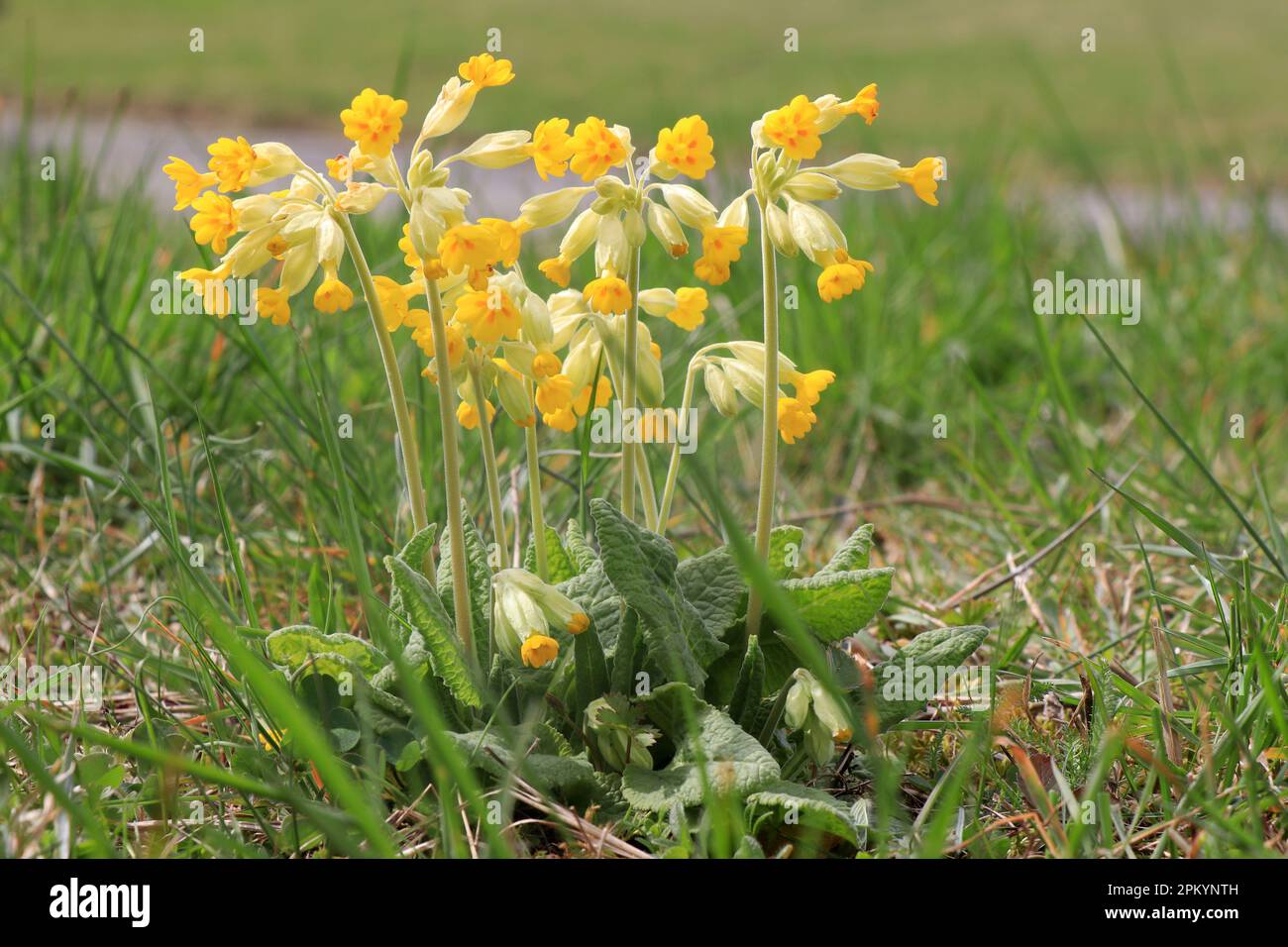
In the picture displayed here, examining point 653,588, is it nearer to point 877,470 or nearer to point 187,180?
point 187,180

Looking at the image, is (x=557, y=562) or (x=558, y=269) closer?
(x=558, y=269)

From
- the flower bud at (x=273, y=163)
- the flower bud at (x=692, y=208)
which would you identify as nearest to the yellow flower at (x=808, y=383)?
the flower bud at (x=692, y=208)

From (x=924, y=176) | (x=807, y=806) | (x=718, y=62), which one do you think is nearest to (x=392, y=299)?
(x=924, y=176)

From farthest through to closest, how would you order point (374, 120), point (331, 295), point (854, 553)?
point (854, 553), point (331, 295), point (374, 120)

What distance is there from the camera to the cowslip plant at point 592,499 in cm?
154

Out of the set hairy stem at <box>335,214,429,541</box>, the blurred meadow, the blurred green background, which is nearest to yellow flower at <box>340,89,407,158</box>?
hairy stem at <box>335,214,429,541</box>

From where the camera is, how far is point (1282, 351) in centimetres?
386

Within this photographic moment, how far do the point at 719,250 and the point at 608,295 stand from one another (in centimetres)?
15

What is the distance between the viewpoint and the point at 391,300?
1.68 metres

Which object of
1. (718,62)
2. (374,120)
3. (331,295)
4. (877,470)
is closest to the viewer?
(374,120)

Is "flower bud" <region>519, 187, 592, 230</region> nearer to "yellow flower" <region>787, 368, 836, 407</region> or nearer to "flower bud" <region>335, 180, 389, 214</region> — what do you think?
"flower bud" <region>335, 180, 389, 214</region>

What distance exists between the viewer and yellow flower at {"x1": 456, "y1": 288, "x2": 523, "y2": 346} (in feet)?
5.03
